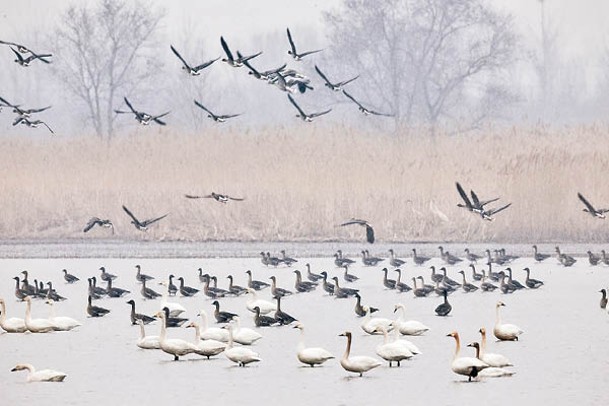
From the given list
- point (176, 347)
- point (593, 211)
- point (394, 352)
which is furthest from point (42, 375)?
point (593, 211)

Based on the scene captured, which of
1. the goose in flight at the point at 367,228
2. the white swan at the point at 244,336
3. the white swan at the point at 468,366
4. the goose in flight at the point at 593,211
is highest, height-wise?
the goose in flight at the point at 593,211

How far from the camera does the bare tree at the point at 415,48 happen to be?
51281 millimetres

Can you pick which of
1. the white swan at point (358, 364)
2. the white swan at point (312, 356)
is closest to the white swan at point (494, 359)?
the white swan at point (358, 364)

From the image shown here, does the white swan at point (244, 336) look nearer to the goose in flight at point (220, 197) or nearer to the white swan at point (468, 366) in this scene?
the white swan at point (468, 366)

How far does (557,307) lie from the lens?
19703 mm

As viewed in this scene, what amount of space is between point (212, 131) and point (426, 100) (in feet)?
69.7

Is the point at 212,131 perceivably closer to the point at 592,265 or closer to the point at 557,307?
the point at 592,265

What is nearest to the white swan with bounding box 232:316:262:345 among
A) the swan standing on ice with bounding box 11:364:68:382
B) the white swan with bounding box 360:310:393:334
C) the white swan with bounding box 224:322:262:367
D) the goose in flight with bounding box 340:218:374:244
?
the white swan with bounding box 224:322:262:367

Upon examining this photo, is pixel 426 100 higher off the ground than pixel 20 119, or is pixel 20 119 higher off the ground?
pixel 426 100

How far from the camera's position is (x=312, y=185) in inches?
1107

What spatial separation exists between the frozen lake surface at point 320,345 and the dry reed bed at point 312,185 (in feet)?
5.83

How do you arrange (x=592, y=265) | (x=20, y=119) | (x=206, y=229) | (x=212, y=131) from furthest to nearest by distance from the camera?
(x=212, y=131) → (x=206, y=229) → (x=592, y=265) → (x=20, y=119)

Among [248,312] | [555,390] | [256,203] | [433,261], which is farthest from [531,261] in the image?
[555,390]

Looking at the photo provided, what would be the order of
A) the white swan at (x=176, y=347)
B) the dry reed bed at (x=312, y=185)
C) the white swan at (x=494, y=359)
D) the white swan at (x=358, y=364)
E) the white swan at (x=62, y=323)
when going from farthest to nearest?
the dry reed bed at (x=312, y=185) → the white swan at (x=62, y=323) → the white swan at (x=176, y=347) → the white swan at (x=494, y=359) → the white swan at (x=358, y=364)
